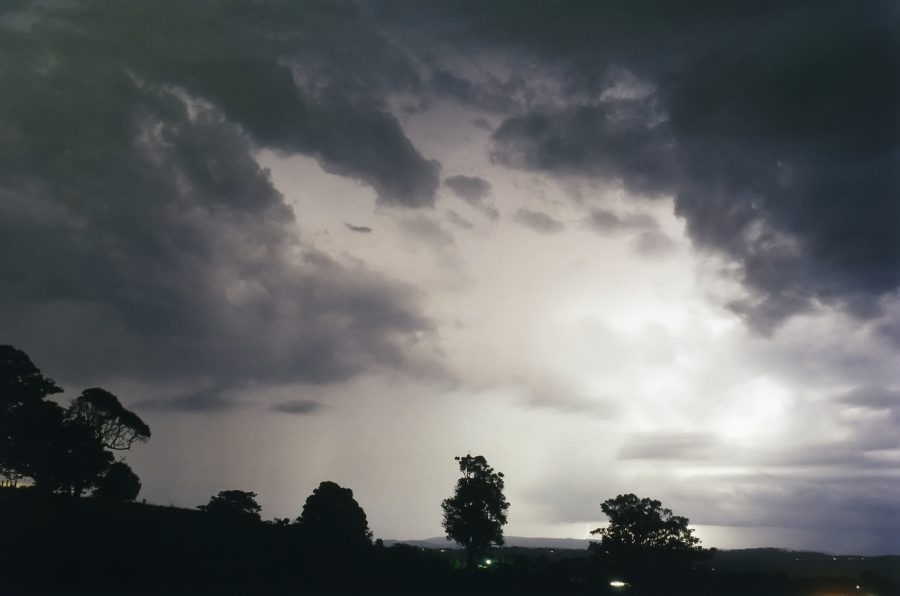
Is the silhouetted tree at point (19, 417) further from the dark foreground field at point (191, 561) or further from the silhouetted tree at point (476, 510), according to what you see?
the silhouetted tree at point (476, 510)

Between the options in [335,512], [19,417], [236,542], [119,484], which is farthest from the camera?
[335,512]

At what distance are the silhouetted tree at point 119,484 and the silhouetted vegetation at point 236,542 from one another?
0.20 m

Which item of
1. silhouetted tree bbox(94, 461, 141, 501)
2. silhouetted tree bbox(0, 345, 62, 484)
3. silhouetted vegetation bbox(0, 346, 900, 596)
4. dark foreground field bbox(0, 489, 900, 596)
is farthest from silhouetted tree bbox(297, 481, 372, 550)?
silhouetted tree bbox(0, 345, 62, 484)

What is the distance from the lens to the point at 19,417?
83.3 meters

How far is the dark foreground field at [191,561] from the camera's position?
55906 millimetres

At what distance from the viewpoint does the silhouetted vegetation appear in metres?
58.5

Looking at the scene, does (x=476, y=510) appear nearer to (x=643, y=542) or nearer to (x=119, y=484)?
(x=643, y=542)

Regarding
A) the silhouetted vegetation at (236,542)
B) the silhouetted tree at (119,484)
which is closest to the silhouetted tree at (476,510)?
the silhouetted vegetation at (236,542)

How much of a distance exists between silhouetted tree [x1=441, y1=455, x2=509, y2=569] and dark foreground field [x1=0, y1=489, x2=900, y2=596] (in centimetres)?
1321

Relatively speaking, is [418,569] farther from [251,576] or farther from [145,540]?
[145,540]

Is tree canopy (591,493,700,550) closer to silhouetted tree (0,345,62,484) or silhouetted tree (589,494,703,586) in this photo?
silhouetted tree (589,494,703,586)

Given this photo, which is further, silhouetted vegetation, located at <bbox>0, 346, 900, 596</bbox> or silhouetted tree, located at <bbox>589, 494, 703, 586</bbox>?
silhouetted tree, located at <bbox>589, 494, 703, 586</bbox>

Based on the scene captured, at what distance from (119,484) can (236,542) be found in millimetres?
34103

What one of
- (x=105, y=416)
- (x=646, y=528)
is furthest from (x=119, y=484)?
(x=646, y=528)
